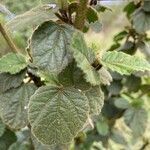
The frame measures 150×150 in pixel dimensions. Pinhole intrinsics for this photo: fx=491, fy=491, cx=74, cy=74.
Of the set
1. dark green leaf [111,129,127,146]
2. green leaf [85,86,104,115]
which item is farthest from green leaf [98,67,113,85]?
dark green leaf [111,129,127,146]

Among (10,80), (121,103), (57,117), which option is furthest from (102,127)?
(57,117)

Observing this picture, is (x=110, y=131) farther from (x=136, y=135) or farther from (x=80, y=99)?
(x=80, y=99)

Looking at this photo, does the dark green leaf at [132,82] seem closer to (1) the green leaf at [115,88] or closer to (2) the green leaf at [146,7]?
(1) the green leaf at [115,88]

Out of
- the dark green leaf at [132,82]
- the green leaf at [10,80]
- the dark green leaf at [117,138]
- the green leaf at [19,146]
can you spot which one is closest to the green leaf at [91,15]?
the green leaf at [10,80]

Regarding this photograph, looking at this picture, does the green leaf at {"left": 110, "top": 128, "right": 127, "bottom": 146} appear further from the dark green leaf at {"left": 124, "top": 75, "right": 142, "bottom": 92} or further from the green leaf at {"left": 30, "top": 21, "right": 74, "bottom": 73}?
the green leaf at {"left": 30, "top": 21, "right": 74, "bottom": 73}

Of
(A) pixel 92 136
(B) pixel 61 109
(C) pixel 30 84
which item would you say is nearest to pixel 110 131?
(A) pixel 92 136
